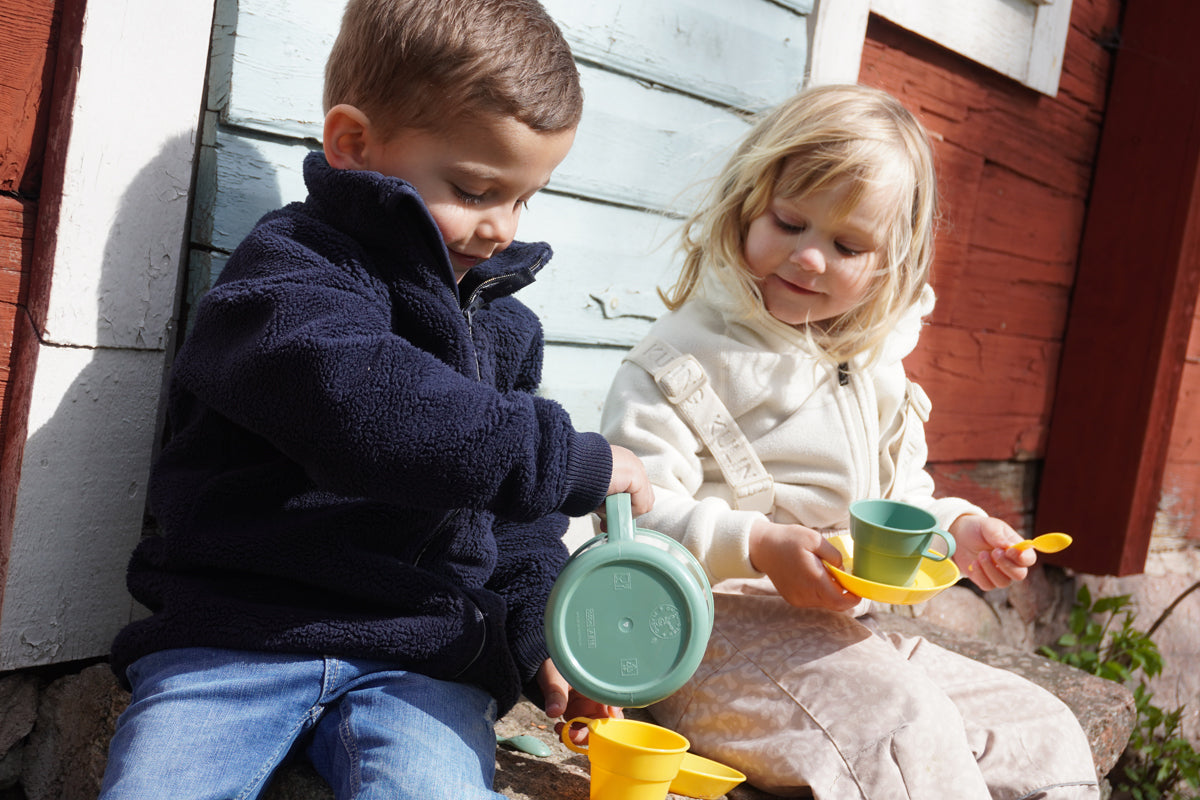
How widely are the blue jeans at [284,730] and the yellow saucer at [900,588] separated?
0.60 m

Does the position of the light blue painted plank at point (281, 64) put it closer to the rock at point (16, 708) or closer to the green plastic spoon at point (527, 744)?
the rock at point (16, 708)

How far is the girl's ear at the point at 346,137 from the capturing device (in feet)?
4.72

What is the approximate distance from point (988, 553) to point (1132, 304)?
7.83 feet

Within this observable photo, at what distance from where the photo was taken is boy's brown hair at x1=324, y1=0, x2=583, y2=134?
139cm

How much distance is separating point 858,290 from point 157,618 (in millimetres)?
1321

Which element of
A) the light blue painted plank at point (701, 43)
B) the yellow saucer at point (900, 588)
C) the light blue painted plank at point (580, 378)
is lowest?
the yellow saucer at point (900, 588)

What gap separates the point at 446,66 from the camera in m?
1.39

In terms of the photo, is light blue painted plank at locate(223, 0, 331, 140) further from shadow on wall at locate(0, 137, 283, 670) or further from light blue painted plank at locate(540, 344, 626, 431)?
→ light blue painted plank at locate(540, 344, 626, 431)

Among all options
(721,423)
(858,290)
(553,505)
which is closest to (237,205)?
(553,505)

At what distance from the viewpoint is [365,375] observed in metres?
1.24

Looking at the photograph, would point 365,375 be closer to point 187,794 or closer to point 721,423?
point 187,794

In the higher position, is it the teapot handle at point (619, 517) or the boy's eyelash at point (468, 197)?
the boy's eyelash at point (468, 197)

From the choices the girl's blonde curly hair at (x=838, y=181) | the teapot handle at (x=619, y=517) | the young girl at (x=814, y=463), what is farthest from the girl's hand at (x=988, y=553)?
the teapot handle at (x=619, y=517)

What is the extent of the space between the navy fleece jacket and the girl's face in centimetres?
60
